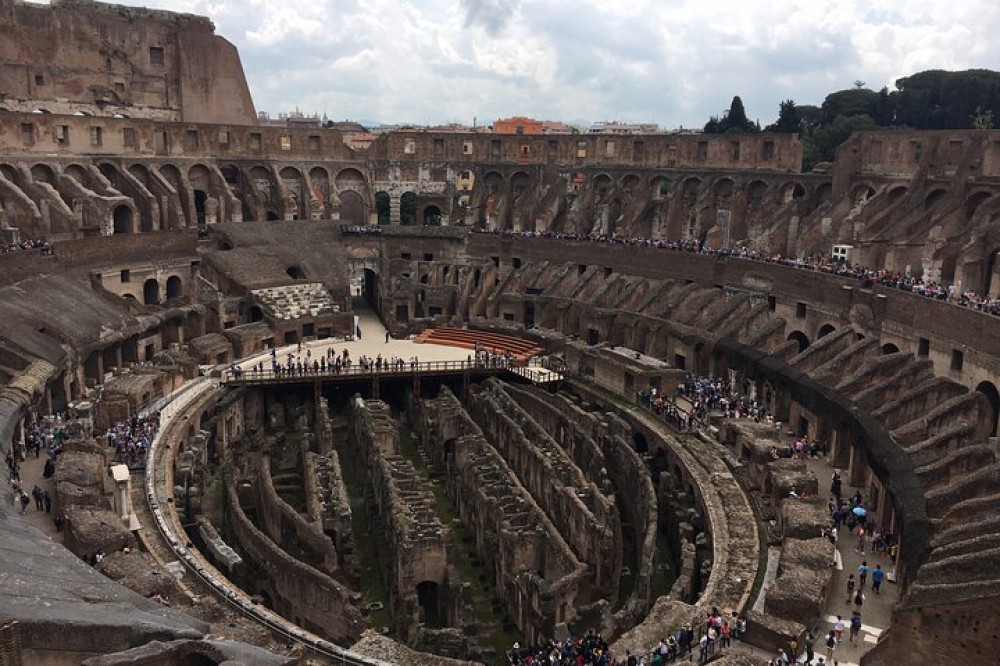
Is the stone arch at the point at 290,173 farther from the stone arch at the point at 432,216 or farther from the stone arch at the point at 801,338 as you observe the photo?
the stone arch at the point at 801,338

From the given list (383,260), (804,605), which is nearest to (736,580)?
(804,605)

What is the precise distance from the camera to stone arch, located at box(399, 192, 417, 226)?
183ft

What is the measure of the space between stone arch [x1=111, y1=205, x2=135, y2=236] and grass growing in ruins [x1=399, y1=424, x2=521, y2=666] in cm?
2361

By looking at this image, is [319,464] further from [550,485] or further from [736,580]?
[736,580]

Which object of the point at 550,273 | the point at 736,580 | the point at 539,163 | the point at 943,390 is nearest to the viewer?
the point at 736,580

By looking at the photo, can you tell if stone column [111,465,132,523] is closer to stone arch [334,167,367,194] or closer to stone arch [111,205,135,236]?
stone arch [111,205,135,236]

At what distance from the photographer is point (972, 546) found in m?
16.8

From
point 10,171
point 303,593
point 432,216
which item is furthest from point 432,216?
point 303,593

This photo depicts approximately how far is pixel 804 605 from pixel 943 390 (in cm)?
1113

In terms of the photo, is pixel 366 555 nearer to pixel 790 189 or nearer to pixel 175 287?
pixel 175 287

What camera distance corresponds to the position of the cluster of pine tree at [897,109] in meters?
61.0

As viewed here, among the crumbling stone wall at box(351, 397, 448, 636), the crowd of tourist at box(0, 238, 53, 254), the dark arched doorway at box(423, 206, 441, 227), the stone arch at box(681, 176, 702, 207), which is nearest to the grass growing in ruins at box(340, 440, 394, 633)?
the crumbling stone wall at box(351, 397, 448, 636)

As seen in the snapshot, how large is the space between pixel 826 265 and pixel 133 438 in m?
27.5

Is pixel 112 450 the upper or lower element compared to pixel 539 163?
lower
